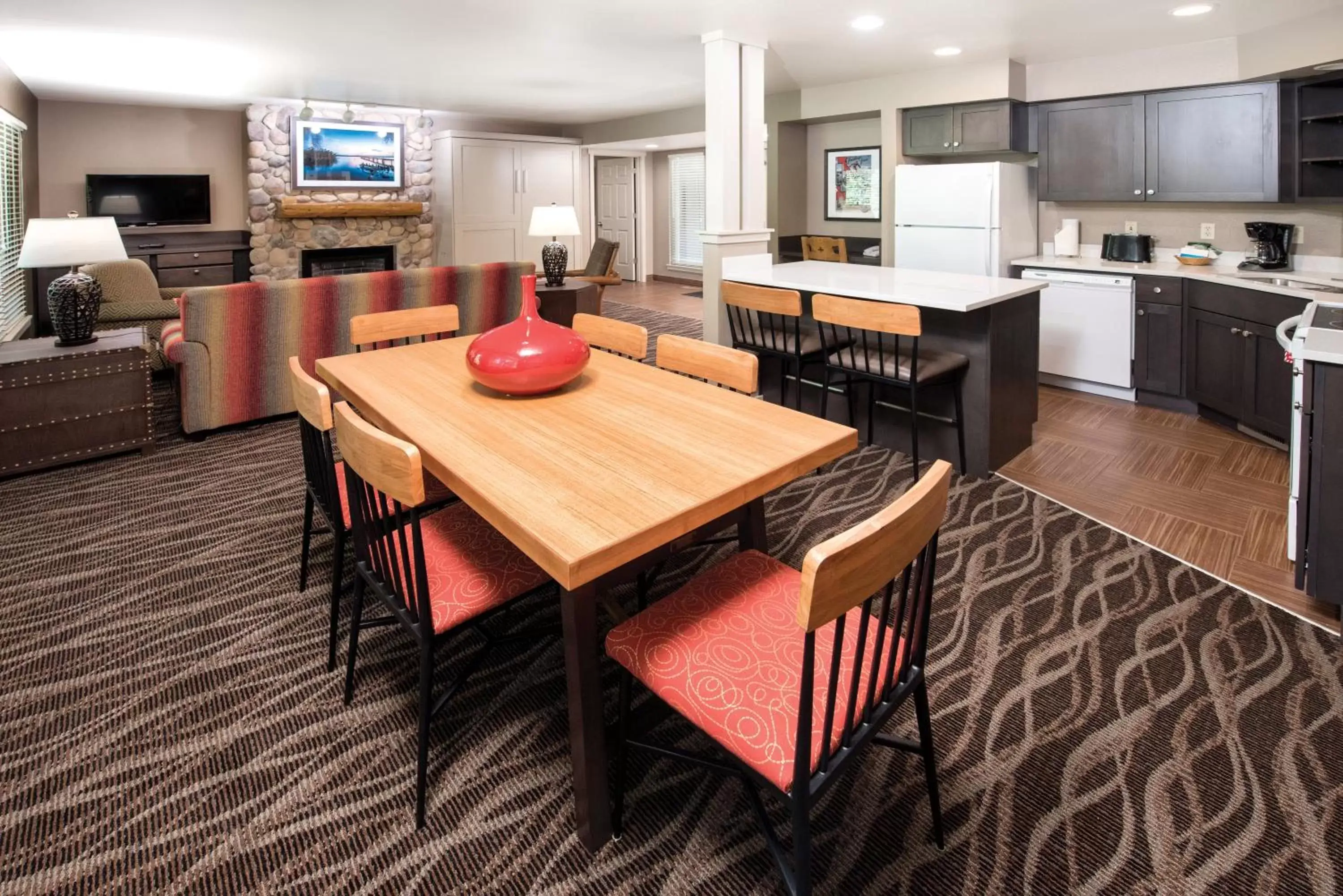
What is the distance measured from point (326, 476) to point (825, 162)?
262 inches

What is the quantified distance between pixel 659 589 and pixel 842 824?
103 centimetres

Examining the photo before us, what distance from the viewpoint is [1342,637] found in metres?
2.22

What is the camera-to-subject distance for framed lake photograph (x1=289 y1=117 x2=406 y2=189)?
27.0ft

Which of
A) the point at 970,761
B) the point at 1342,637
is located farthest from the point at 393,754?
the point at 1342,637

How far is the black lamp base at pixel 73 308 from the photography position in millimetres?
3711

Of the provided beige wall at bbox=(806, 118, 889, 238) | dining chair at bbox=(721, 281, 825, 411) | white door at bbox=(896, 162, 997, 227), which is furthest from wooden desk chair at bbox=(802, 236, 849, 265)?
dining chair at bbox=(721, 281, 825, 411)

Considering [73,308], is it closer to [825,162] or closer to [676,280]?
[825,162]

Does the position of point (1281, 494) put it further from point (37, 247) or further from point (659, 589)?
point (37, 247)

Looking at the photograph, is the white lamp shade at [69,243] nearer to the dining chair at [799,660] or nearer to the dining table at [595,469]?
the dining table at [595,469]

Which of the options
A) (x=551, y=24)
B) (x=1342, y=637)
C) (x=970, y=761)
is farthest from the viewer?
(x=551, y=24)

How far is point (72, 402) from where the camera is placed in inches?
144

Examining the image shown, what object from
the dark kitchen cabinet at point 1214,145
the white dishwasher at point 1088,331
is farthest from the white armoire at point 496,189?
the dark kitchen cabinet at point 1214,145

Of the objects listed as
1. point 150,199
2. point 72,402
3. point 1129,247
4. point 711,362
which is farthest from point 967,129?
point 150,199

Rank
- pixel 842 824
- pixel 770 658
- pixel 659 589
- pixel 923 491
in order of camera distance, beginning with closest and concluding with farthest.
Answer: pixel 923 491, pixel 770 658, pixel 842 824, pixel 659 589
